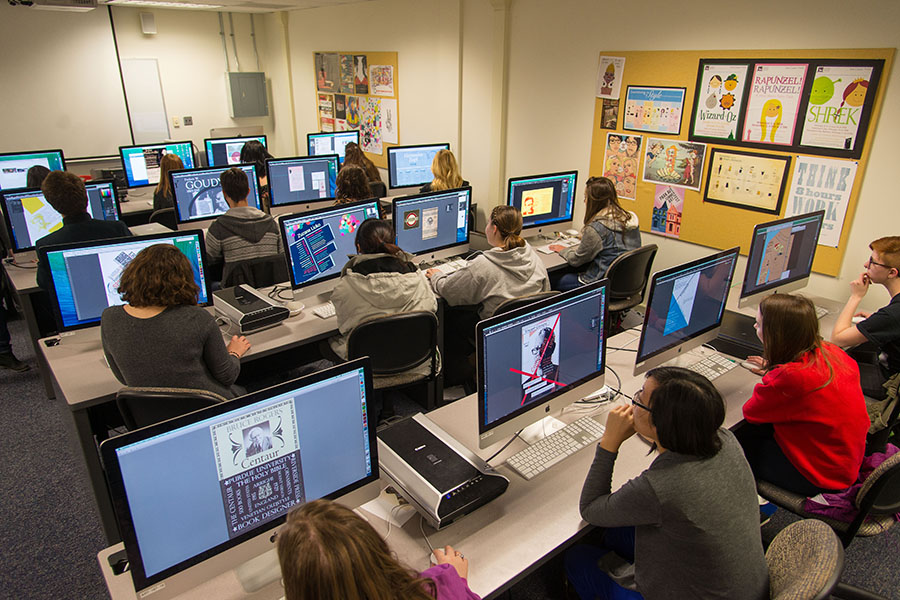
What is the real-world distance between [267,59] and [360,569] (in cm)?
903

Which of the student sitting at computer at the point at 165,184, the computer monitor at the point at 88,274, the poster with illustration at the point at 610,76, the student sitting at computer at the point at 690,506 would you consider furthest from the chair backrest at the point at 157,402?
the poster with illustration at the point at 610,76

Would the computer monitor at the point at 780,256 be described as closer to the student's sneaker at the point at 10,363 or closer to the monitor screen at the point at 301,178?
the monitor screen at the point at 301,178

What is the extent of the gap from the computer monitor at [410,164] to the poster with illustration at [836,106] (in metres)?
2.94

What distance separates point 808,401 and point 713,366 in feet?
1.76

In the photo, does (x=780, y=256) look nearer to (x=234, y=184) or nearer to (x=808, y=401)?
(x=808, y=401)

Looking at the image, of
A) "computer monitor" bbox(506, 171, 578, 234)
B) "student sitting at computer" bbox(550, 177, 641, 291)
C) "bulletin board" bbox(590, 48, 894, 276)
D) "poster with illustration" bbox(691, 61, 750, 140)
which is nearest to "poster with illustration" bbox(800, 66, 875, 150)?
"bulletin board" bbox(590, 48, 894, 276)

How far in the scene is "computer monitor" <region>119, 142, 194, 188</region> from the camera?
5.62 m

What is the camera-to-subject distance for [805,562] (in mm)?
1334

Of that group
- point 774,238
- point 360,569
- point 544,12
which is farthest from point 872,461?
point 544,12

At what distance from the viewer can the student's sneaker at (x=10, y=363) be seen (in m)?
3.89

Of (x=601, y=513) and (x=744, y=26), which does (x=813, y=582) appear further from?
(x=744, y=26)

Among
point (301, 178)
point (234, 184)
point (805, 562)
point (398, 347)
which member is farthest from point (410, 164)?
point (805, 562)

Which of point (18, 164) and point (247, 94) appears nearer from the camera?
point (18, 164)

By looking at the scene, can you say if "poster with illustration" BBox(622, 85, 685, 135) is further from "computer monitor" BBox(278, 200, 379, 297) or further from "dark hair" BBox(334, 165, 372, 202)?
"computer monitor" BBox(278, 200, 379, 297)
